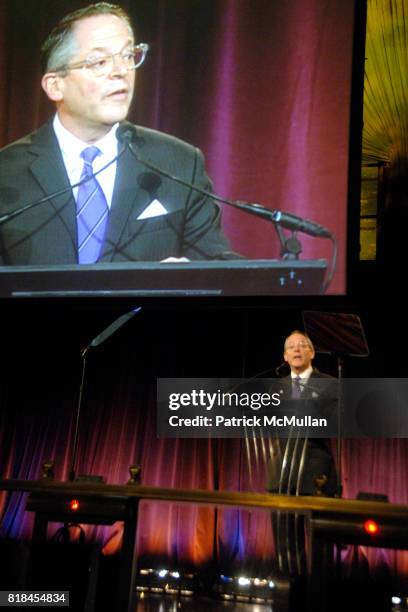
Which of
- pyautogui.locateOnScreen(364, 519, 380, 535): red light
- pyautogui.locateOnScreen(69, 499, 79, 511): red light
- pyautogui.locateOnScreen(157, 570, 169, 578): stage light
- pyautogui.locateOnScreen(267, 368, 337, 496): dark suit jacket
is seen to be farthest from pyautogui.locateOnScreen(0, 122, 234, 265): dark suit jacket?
pyautogui.locateOnScreen(157, 570, 169, 578): stage light

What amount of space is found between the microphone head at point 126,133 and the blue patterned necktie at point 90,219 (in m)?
0.24

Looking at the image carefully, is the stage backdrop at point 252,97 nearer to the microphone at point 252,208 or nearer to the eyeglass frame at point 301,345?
the microphone at point 252,208

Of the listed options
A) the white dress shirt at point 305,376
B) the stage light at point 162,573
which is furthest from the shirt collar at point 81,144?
the stage light at point 162,573

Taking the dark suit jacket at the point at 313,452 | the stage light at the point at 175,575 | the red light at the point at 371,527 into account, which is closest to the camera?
the red light at the point at 371,527

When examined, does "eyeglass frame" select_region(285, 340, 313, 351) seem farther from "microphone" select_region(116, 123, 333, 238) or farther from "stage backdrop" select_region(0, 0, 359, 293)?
"microphone" select_region(116, 123, 333, 238)

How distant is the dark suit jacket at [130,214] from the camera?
3.69 m

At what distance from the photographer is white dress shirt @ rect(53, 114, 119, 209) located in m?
3.73

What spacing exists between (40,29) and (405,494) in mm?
3447

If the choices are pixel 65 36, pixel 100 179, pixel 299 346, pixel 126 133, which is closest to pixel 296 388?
pixel 299 346

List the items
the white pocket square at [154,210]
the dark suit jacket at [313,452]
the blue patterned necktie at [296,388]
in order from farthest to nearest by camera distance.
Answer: the blue patterned necktie at [296,388] < the white pocket square at [154,210] < the dark suit jacket at [313,452]

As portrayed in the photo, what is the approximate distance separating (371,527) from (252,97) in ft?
7.84

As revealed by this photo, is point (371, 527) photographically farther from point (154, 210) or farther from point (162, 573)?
point (162, 573)

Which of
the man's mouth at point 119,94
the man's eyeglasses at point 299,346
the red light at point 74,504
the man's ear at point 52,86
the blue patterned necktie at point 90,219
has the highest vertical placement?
the man's ear at point 52,86

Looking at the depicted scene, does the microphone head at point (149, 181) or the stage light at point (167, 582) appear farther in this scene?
the stage light at point (167, 582)
